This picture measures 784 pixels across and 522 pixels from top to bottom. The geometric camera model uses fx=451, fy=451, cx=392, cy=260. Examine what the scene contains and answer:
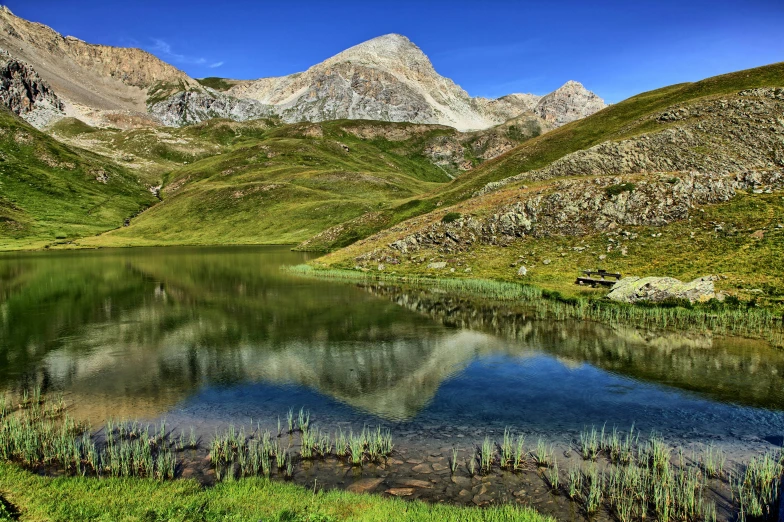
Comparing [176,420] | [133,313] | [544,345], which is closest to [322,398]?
[176,420]

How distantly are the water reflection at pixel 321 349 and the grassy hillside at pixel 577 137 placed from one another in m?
66.6

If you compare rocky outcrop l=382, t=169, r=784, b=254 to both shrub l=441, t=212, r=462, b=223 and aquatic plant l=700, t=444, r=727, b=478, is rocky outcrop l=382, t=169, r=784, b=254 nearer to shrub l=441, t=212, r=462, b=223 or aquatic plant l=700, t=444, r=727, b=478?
shrub l=441, t=212, r=462, b=223

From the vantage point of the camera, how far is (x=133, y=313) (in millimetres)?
50719

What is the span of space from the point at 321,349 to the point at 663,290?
1362 inches

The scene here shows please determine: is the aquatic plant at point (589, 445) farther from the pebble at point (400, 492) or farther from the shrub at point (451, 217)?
the shrub at point (451, 217)

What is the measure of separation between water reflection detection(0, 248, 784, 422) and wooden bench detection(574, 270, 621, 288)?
12060 millimetres

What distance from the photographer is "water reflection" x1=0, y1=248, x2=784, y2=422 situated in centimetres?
2670

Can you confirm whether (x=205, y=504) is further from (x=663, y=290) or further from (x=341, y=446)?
(x=663, y=290)

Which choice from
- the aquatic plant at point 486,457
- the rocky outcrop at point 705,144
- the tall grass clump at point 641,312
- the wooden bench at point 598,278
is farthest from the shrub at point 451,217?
the aquatic plant at point 486,457

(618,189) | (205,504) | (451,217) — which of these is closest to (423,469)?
(205,504)

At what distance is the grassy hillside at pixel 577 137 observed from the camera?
330ft

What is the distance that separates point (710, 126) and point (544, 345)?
76.7 meters

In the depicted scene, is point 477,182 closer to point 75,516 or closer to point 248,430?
point 248,430

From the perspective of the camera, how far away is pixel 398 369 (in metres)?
30.5
